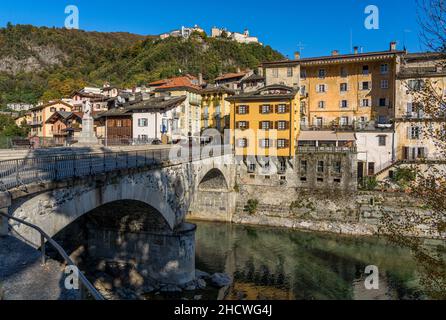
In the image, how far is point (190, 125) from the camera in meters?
53.6

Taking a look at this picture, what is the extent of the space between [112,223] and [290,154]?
23.1 meters

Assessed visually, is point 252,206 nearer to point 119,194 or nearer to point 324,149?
point 324,149

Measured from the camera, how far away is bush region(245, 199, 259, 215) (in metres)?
40.3

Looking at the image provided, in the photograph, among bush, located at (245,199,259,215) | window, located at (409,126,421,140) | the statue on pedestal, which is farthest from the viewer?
window, located at (409,126,421,140)

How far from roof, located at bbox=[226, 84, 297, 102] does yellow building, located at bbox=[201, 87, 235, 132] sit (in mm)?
13362

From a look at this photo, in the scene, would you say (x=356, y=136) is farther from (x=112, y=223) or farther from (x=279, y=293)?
(x=112, y=223)

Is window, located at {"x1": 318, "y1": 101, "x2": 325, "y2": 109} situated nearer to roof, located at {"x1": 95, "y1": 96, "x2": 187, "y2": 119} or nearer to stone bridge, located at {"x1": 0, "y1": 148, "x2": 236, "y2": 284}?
roof, located at {"x1": 95, "y1": 96, "x2": 187, "y2": 119}

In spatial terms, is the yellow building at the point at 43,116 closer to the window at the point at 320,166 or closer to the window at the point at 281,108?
the window at the point at 281,108

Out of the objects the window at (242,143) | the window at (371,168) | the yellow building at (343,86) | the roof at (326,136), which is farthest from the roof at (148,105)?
the window at (371,168)

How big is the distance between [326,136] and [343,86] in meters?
9.66

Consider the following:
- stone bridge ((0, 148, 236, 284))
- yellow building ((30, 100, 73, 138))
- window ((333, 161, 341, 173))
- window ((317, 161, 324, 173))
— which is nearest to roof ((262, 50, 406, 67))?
window ((333, 161, 341, 173))

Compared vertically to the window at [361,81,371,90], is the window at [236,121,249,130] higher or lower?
lower

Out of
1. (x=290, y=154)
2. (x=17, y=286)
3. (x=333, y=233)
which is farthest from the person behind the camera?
(x=290, y=154)
